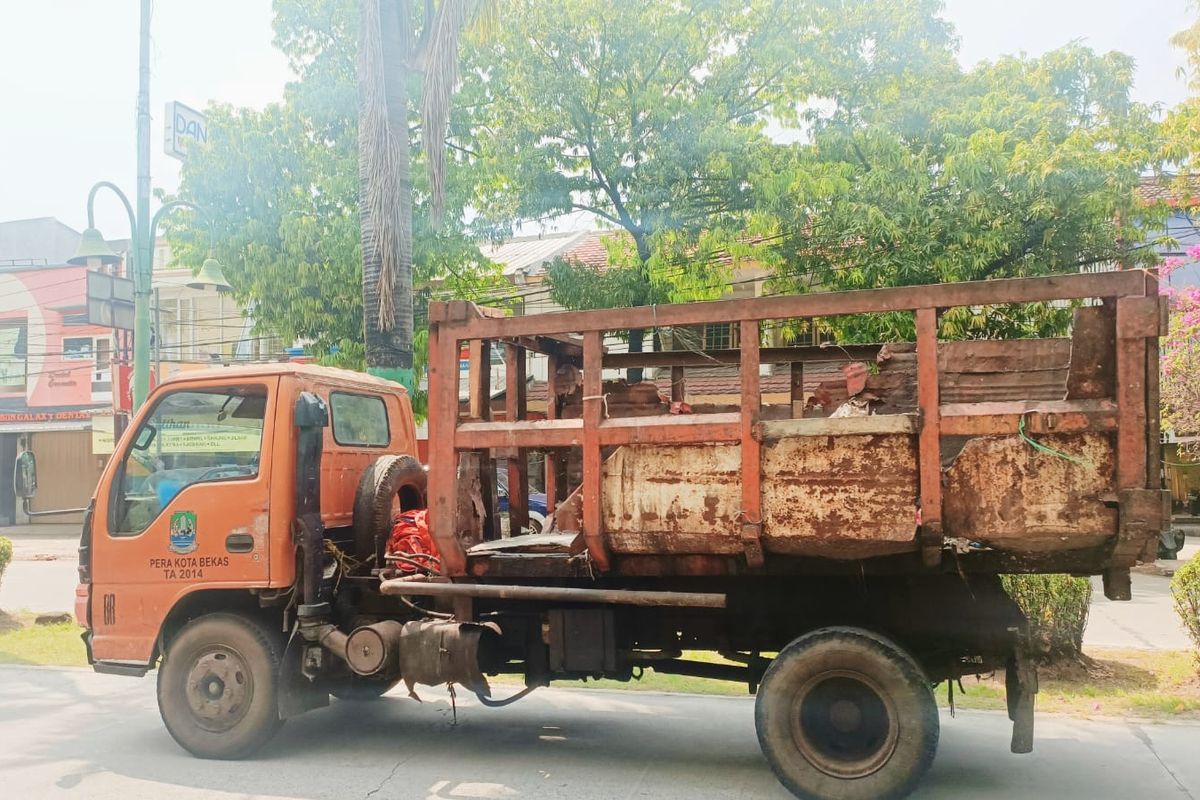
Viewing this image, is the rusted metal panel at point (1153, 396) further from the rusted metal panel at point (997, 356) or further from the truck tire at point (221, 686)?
the truck tire at point (221, 686)

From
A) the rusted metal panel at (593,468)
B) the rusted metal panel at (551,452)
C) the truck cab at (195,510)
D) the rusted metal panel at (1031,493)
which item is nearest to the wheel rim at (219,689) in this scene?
the truck cab at (195,510)

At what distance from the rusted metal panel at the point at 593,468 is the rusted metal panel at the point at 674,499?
52 millimetres

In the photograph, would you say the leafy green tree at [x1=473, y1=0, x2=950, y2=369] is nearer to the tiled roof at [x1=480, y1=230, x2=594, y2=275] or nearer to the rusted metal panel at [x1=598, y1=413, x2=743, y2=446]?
the tiled roof at [x1=480, y1=230, x2=594, y2=275]

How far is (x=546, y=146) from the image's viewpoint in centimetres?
1360

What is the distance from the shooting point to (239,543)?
5.74 metres

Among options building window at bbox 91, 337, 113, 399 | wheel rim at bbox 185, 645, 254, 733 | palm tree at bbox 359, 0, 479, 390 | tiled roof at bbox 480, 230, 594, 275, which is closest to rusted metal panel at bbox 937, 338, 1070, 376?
wheel rim at bbox 185, 645, 254, 733

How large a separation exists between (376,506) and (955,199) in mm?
9466

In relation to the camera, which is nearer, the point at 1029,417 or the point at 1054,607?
the point at 1029,417

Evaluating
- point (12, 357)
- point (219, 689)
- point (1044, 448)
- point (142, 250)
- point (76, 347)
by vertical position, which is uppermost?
point (76, 347)

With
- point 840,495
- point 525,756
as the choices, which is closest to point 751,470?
point 840,495

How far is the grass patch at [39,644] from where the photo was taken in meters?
9.02

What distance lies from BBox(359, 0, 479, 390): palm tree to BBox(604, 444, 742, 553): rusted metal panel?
4.56m

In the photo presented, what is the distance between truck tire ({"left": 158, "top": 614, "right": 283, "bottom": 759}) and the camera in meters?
5.69

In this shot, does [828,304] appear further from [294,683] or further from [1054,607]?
[1054,607]
